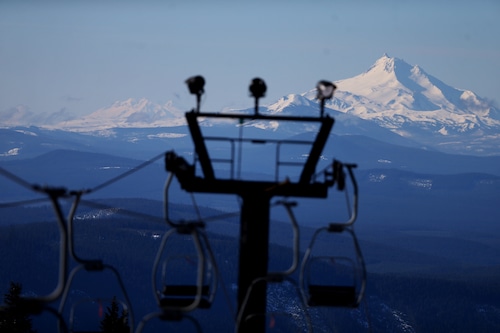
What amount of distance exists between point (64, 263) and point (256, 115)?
5.26 m

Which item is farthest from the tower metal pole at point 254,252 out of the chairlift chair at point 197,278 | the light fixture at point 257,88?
the light fixture at point 257,88

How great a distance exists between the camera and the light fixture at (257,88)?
19984mm

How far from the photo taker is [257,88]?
65.6 feet

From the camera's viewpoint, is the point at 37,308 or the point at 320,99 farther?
the point at 320,99

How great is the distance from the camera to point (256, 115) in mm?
19000

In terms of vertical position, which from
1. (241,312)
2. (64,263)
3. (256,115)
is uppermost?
(256,115)

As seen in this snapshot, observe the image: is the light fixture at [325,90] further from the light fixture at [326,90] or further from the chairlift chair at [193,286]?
the chairlift chair at [193,286]

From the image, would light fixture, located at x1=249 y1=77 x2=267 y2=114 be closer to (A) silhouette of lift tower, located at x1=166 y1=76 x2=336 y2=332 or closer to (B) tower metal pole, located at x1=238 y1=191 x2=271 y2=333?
(A) silhouette of lift tower, located at x1=166 y1=76 x2=336 y2=332

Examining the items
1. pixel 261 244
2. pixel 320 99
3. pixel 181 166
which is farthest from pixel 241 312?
pixel 320 99

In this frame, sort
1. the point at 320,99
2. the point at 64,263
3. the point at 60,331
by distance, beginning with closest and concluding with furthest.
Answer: the point at 64,263
the point at 60,331
the point at 320,99

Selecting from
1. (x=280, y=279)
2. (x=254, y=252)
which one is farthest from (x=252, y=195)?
(x=280, y=279)

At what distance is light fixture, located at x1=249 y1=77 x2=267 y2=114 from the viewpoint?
65.6ft

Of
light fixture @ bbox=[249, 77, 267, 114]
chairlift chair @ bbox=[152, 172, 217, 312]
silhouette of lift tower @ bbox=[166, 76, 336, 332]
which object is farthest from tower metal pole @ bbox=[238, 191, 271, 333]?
light fixture @ bbox=[249, 77, 267, 114]

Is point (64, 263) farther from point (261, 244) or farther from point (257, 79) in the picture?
point (257, 79)
